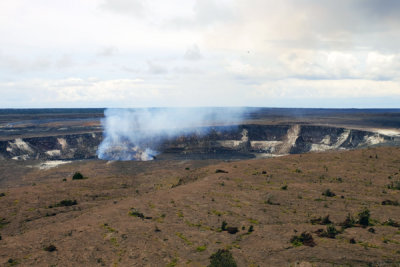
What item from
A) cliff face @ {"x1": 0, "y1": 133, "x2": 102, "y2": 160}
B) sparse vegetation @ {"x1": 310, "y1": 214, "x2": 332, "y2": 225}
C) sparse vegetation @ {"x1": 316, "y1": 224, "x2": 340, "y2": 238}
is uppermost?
sparse vegetation @ {"x1": 316, "y1": 224, "x2": 340, "y2": 238}

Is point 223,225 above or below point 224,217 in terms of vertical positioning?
above

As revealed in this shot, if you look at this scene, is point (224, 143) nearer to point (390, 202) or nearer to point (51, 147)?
point (51, 147)

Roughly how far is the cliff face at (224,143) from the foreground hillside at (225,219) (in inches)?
2199

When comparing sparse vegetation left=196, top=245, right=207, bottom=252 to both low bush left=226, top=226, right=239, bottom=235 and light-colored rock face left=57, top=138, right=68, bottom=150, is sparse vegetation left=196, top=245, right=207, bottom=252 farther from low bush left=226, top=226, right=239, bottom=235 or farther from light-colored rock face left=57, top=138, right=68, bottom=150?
light-colored rock face left=57, top=138, right=68, bottom=150

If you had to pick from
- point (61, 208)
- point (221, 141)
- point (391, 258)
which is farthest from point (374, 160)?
point (221, 141)

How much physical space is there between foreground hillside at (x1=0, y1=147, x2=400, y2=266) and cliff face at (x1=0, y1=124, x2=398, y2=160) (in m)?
55.9

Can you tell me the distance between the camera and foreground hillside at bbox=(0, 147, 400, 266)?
71.8 feet

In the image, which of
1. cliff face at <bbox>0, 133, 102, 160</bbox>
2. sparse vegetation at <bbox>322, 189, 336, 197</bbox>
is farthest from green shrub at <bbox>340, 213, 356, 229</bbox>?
cliff face at <bbox>0, 133, 102, 160</bbox>

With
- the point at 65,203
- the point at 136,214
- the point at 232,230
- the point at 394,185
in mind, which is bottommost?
the point at 65,203

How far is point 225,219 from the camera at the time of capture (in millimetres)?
29484

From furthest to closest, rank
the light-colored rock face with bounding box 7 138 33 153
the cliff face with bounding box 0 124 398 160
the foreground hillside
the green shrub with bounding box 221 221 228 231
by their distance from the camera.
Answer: the cliff face with bounding box 0 124 398 160
the light-colored rock face with bounding box 7 138 33 153
the green shrub with bounding box 221 221 228 231
the foreground hillside

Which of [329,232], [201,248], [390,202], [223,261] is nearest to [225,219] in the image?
[201,248]

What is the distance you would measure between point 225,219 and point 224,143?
92.7 metres

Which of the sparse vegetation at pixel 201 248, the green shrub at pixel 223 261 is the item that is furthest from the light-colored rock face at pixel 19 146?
the green shrub at pixel 223 261
